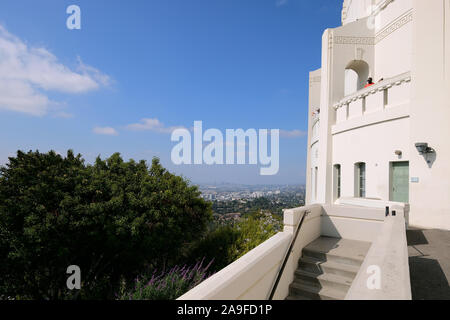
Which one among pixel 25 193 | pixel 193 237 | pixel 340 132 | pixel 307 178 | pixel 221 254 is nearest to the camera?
pixel 25 193

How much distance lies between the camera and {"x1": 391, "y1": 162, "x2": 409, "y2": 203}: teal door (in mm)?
9414

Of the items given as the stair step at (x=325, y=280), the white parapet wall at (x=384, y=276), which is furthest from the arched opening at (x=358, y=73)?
the white parapet wall at (x=384, y=276)

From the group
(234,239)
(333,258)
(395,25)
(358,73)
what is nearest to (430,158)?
(333,258)

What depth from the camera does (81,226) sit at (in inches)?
270

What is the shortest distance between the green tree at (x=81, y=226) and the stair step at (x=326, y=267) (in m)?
3.91

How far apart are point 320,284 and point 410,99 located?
25.9ft

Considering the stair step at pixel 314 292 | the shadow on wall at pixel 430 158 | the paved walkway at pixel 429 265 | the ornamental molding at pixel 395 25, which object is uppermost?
the ornamental molding at pixel 395 25

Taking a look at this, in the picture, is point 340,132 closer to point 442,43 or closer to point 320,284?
point 442,43

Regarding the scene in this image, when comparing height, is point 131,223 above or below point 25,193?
below

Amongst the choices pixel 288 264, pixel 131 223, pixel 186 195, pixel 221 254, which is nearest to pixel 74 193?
pixel 131 223

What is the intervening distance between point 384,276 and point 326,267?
3.06 m

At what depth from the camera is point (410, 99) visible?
8.92 m

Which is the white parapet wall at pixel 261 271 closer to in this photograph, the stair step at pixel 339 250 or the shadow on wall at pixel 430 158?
the stair step at pixel 339 250

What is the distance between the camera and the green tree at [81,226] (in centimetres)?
650
